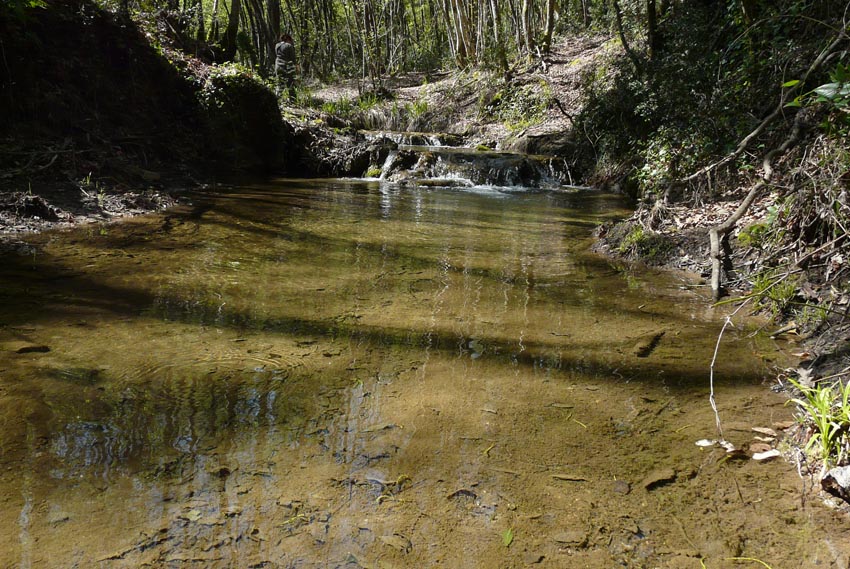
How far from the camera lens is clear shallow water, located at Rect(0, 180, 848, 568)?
6.13ft

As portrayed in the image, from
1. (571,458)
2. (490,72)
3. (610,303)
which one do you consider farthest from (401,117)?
(571,458)

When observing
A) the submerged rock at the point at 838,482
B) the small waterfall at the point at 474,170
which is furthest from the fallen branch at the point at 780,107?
the small waterfall at the point at 474,170

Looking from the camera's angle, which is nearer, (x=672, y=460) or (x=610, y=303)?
(x=672, y=460)

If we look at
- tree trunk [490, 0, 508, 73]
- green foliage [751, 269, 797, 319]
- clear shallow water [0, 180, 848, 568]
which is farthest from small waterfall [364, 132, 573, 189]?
green foliage [751, 269, 797, 319]

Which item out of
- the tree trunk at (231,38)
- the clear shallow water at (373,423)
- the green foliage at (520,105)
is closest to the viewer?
the clear shallow water at (373,423)

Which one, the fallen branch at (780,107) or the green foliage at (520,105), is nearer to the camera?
the fallen branch at (780,107)

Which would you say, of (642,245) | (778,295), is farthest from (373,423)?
(642,245)

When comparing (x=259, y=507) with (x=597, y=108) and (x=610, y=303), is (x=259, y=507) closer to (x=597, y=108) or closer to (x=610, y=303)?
(x=610, y=303)

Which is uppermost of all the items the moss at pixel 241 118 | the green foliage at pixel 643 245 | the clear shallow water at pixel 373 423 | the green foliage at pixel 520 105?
the green foliage at pixel 520 105

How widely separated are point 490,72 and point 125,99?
1357 centimetres

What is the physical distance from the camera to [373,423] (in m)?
2.56

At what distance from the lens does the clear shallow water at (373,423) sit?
1.87 m

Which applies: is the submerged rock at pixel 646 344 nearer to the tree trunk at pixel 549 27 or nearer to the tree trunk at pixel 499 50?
the tree trunk at pixel 499 50

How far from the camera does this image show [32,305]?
3.79m
